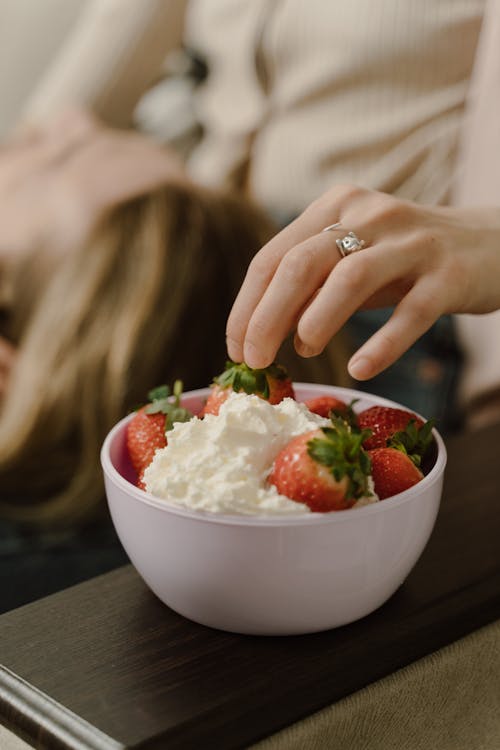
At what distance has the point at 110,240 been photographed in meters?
1.41

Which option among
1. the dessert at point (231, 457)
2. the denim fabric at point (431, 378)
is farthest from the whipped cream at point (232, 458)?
the denim fabric at point (431, 378)

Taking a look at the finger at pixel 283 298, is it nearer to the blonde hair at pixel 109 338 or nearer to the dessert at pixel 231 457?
the dessert at pixel 231 457

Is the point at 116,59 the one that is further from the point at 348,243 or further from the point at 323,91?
the point at 348,243

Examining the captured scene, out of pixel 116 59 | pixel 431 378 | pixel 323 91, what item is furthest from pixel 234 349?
pixel 116 59

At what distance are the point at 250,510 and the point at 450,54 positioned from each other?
3.36ft

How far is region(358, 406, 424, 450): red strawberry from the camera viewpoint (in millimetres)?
685

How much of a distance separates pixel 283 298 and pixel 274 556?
7.4 inches

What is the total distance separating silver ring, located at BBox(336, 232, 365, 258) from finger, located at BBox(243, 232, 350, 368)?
0.01 meters

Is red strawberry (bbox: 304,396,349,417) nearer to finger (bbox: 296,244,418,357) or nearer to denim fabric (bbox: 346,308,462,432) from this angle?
finger (bbox: 296,244,418,357)

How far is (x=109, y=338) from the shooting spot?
1.37 meters

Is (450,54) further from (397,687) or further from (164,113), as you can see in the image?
(397,687)

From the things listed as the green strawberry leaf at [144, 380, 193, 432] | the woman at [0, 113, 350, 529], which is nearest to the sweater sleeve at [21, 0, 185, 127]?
the woman at [0, 113, 350, 529]

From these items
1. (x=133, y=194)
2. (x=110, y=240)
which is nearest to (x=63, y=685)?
A: (x=110, y=240)

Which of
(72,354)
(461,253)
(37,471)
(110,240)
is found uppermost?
(461,253)
